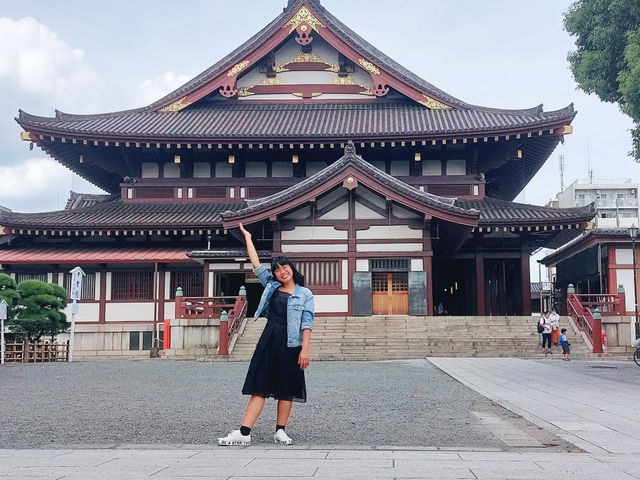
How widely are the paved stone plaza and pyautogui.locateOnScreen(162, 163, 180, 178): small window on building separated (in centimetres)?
1617

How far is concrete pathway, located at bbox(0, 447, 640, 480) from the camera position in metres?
5.00

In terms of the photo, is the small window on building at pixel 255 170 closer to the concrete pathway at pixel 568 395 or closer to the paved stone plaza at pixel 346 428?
the concrete pathway at pixel 568 395

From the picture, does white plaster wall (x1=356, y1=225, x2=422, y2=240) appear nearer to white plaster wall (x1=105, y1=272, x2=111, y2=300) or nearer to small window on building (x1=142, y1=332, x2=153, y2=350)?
small window on building (x1=142, y1=332, x2=153, y2=350)

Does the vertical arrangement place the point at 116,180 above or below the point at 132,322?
above

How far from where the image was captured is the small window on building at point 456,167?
2946 cm

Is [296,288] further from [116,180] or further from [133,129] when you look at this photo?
[116,180]

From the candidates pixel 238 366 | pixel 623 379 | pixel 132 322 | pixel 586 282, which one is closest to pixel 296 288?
pixel 623 379

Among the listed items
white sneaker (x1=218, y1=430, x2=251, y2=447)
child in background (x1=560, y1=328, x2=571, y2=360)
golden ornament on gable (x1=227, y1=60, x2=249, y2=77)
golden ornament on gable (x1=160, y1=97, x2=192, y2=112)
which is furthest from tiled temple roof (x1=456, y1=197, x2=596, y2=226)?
white sneaker (x1=218, y1=430, x2=251, y2=447)

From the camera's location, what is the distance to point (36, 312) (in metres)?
21.8

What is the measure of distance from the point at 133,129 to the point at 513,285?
59.7 feet

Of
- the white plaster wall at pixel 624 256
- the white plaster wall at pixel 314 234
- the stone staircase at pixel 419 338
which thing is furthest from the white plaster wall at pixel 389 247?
the white plaster wall at pixel 624 256

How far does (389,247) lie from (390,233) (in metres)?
Answer: 0.54

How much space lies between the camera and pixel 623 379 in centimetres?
1390

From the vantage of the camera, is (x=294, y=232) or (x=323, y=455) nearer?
(x=323, y=455)
